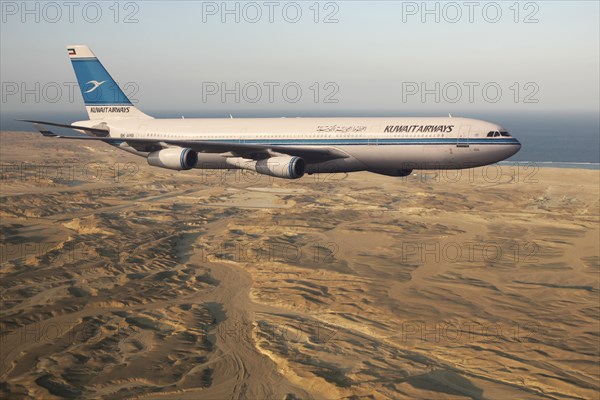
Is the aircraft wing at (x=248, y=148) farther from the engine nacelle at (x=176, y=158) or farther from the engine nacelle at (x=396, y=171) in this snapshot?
the engine nacelle at (x=396, y=171)

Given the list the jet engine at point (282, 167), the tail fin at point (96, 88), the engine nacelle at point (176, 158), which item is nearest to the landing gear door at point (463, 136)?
the jet engine at point (282, 167)

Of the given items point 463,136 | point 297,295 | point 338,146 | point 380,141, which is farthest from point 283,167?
point 297,295

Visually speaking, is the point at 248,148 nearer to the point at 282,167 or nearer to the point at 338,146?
the point at 282,167

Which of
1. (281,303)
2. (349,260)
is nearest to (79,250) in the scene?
(281,303)

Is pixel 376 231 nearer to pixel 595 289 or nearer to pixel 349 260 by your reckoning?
pixel 349 260

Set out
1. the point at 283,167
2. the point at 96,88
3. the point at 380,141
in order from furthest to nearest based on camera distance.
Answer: the point at 96,88
the point at 380,141
the point at 283,167

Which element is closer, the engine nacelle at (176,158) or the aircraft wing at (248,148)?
the aircraft wing at (248,148)

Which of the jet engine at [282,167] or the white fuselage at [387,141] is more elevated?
the white fuselage at [387,141]
